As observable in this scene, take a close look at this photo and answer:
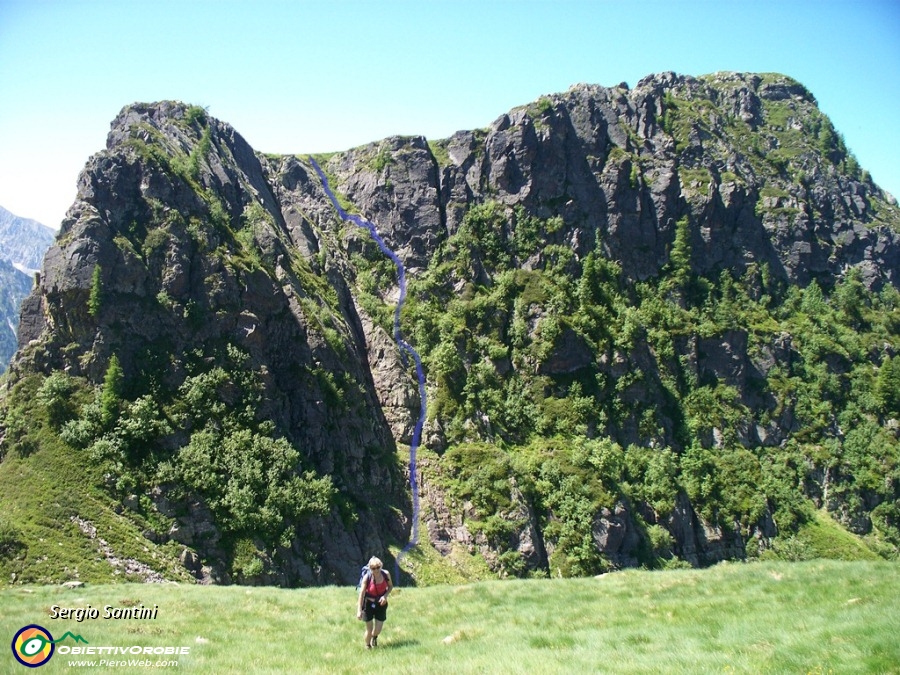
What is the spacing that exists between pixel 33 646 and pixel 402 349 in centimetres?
7262

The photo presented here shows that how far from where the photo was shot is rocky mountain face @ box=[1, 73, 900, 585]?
57000 mm

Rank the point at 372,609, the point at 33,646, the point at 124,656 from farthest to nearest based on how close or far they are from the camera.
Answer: the point at 372,609 → the point at 33,646 → the point at 124,656

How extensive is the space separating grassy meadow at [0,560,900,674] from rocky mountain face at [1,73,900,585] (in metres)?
29.1

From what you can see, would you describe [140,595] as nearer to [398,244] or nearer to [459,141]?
[398,244]

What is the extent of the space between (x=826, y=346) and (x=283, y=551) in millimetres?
101788

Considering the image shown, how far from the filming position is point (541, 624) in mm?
20141

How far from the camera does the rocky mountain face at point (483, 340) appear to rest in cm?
5700

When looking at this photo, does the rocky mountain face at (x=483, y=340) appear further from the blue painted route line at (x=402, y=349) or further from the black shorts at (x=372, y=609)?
the black shorts at (x=372, y=609)

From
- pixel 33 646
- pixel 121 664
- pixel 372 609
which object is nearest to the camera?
pixel 121 664

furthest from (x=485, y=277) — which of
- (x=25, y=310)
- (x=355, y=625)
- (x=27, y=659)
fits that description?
(x=27, y=659)

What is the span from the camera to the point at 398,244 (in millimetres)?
102438

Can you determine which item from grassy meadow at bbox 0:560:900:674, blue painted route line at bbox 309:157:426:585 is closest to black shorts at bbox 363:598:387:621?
grassy meadow at bbox 0:560:900:674
